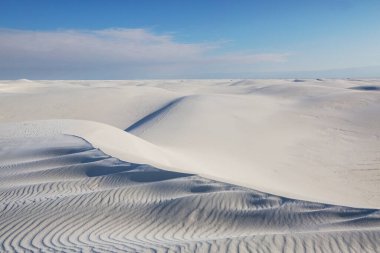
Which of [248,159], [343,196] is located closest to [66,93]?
[248,159]

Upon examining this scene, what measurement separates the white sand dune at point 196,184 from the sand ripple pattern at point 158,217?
21 mm

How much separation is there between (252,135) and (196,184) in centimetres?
1389

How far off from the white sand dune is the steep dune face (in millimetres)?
92

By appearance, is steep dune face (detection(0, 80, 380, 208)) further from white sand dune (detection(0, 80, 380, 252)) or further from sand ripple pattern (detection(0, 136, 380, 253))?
sand ripple pattern (detection(0, 136, 380, 253))

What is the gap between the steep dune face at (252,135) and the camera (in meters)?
13.6

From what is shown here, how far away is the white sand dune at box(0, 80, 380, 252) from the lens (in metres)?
6.21

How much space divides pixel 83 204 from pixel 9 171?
4.16m

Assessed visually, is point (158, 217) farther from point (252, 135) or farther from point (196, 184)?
point (252, 135)

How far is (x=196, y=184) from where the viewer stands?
8.84 m

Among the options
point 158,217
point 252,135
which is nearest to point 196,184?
point 158,217

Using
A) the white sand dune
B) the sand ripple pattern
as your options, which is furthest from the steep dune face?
the sand ripple pattern

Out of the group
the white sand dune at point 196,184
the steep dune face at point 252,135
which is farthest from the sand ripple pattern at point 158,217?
the steep dune face at point 252,135

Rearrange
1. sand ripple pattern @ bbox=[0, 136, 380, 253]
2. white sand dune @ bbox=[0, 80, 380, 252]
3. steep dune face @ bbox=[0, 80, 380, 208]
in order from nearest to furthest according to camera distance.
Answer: sand ripple pattern @ bbox=[0, 136, 380, 253]
white sand dune @ bbox=[0, 80, 380, 252]
steep dune face @ bbox=[0, 80, 380, 208]

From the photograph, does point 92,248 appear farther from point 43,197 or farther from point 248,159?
point 248,159
